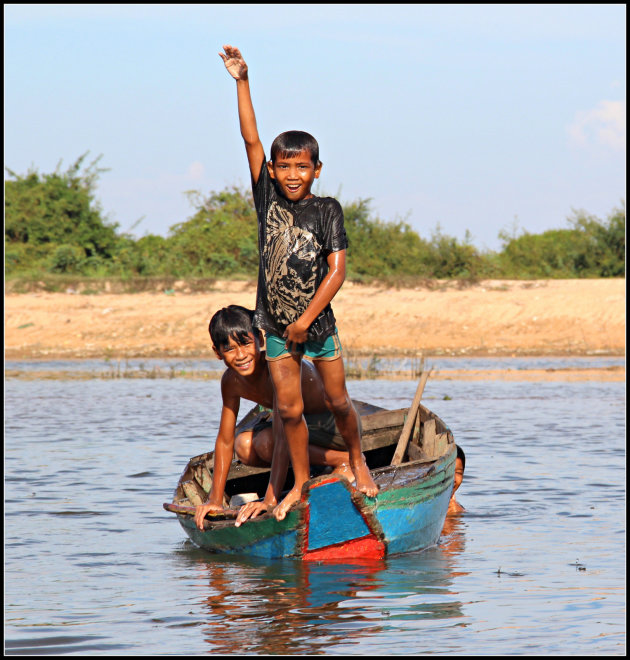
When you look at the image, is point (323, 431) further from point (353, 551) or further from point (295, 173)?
point (295, 173)

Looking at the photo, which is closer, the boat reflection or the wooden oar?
the boat reflection

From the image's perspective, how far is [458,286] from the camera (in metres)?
27.8

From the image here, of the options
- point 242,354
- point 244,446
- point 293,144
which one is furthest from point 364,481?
point 293,144

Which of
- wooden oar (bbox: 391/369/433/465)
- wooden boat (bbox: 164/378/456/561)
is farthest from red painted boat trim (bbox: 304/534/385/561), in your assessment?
wooden oar (bbox: 391/369/433/465)

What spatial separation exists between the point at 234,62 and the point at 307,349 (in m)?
1.56

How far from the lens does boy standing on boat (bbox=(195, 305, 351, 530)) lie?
6234 millimetres

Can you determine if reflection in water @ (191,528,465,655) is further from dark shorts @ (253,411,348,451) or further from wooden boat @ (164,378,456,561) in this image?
dark shorts @ (253,411,348,451)

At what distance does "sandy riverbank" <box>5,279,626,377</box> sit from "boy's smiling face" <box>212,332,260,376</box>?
16653 millimetres

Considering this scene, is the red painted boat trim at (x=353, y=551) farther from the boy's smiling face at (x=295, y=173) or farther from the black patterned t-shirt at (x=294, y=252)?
the boy's smiling face at (x=295, y=173)

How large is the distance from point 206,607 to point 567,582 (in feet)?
6.36

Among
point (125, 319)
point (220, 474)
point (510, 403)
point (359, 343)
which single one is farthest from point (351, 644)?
point (125, 319)

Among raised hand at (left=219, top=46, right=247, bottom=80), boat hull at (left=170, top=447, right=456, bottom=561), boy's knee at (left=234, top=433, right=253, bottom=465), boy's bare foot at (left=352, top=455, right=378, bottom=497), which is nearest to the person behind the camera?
raised hand at (left=219, top=46, right=247, bottom=80)

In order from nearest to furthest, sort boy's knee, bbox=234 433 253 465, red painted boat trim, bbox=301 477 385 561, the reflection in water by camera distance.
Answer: the reflection in water, red painted boat trim, bbox=301 477 385 561, boy's knee, bbox=234 433 253 465

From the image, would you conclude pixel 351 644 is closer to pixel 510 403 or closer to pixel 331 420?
pixel 331 420
